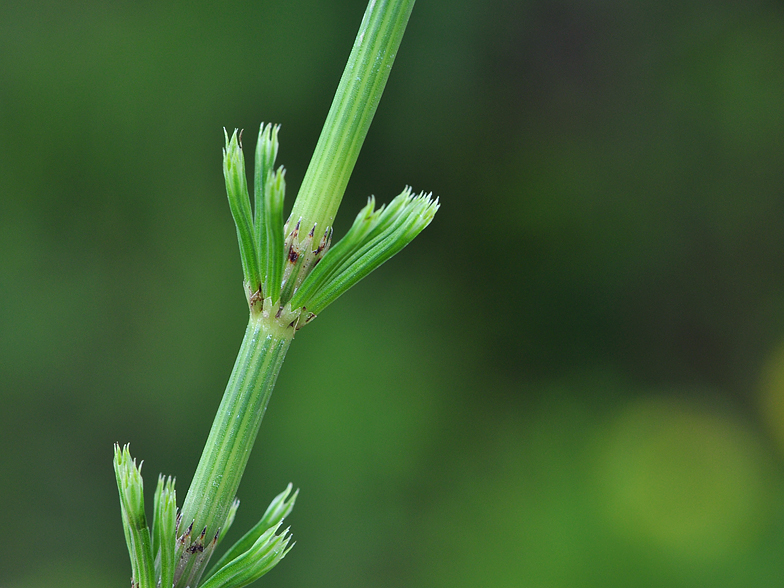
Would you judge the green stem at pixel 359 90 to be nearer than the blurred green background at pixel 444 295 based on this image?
Yes

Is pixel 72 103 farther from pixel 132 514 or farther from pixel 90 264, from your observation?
pixel 132 514

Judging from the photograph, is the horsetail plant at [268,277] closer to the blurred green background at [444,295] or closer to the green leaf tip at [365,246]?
the green leaf tip at [365,246]

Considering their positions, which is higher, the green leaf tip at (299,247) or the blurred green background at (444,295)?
the blurred green background at (444,295)

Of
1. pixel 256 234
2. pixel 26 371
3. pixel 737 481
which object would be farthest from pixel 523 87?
pixel 256 234

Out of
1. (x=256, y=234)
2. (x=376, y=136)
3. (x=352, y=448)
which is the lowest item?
(x=256, y=234)

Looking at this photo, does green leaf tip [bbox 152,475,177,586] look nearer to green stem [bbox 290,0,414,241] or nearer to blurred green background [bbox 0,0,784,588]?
green stem [bbox 290,0,414,241]

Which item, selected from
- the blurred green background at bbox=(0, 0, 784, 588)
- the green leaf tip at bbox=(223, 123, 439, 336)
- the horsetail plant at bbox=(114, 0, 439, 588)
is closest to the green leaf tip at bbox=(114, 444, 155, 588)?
the horsetail plant at bbox=(114, 0, 439, 588)

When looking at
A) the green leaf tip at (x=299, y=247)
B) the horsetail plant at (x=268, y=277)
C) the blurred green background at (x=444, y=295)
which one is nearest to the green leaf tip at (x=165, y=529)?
the horsetail plant at (x=268, y=277)
